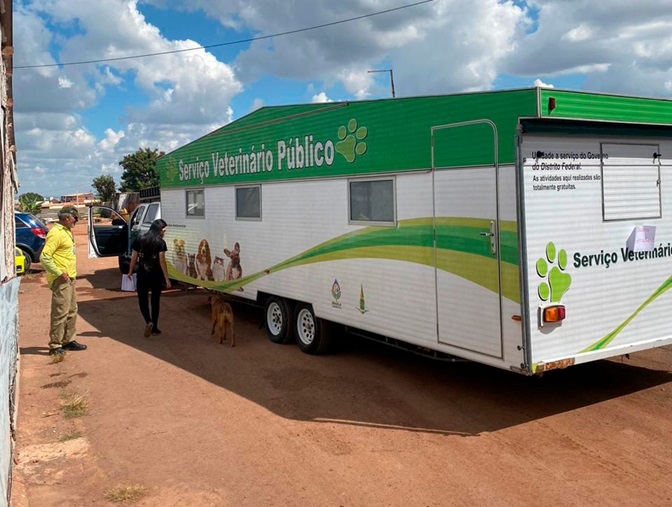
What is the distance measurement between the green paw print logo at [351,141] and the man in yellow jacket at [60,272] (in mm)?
3804

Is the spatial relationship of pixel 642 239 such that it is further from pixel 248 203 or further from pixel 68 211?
pixel 68 211

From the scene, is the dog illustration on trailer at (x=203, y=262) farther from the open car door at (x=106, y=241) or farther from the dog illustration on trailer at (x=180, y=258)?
the open car door at (x=106, y=241)

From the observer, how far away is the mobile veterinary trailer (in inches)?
203

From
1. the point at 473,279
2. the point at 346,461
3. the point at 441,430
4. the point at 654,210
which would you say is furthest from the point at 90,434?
the point at 654,210

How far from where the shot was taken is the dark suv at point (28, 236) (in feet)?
57.8

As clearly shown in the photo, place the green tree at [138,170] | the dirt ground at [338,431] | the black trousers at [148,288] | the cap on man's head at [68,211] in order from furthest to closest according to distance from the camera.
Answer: the green tree at [138,170] < the black trousers at [148,288] < the cap on man's head at [68,211] < the dirt ground at [338,431]

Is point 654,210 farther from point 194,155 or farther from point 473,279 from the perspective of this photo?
point 194,155

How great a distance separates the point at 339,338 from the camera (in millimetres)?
8094

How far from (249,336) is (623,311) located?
5512 millimetres

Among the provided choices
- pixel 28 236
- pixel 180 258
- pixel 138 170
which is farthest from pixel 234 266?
pixel 138 170

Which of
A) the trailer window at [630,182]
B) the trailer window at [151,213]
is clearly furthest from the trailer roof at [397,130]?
the trailer window at [151,213]

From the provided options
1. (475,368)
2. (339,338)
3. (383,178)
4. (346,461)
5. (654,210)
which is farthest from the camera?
(339,338)

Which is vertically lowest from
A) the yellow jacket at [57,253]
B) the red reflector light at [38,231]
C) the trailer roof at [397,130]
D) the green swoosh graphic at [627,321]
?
the green swoosh graphic at [627,321]

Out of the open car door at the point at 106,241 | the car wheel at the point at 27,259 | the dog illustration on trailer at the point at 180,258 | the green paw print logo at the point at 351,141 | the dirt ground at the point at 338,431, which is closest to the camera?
the dirt ground at the point at 338,431
